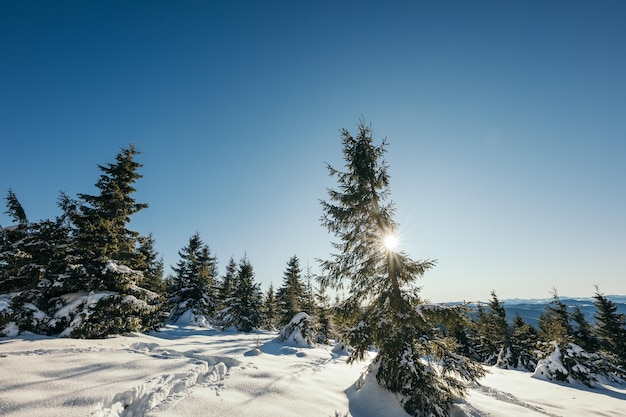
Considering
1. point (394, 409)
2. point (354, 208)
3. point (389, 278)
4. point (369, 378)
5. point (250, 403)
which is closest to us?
point (250, 403)

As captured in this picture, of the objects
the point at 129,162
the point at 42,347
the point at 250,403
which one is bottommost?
the point at 250,403

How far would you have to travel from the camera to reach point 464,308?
8.01 metres

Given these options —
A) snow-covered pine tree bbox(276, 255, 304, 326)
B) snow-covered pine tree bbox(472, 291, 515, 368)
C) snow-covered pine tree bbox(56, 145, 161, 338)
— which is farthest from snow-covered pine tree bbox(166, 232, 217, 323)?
snow-covered pine tree bbox(472, 291, 515, 368)

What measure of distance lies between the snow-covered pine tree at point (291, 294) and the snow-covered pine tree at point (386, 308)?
19.1 metres

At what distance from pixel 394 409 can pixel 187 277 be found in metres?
28.8

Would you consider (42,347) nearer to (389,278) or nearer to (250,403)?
(250,403)

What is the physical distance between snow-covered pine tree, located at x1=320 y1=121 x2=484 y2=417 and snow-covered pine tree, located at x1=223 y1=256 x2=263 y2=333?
21.4 meters

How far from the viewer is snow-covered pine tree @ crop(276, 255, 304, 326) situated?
1085 inches

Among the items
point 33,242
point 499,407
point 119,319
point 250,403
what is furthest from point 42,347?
point 499,407

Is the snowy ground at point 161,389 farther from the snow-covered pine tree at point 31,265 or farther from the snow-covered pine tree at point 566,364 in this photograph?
the snow-covered pine tree at point 566,364

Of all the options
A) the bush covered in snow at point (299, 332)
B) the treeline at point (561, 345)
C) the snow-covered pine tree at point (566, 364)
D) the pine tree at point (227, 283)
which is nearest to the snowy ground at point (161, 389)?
the bush covered in snow at point (299, 332)

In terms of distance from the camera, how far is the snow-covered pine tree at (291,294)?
2755cm

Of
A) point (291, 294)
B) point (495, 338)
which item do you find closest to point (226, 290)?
point (291, 294)

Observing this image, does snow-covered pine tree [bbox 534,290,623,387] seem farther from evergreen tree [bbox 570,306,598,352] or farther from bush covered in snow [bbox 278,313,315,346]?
bush covered in snow [bbox 278,313,315,346]
